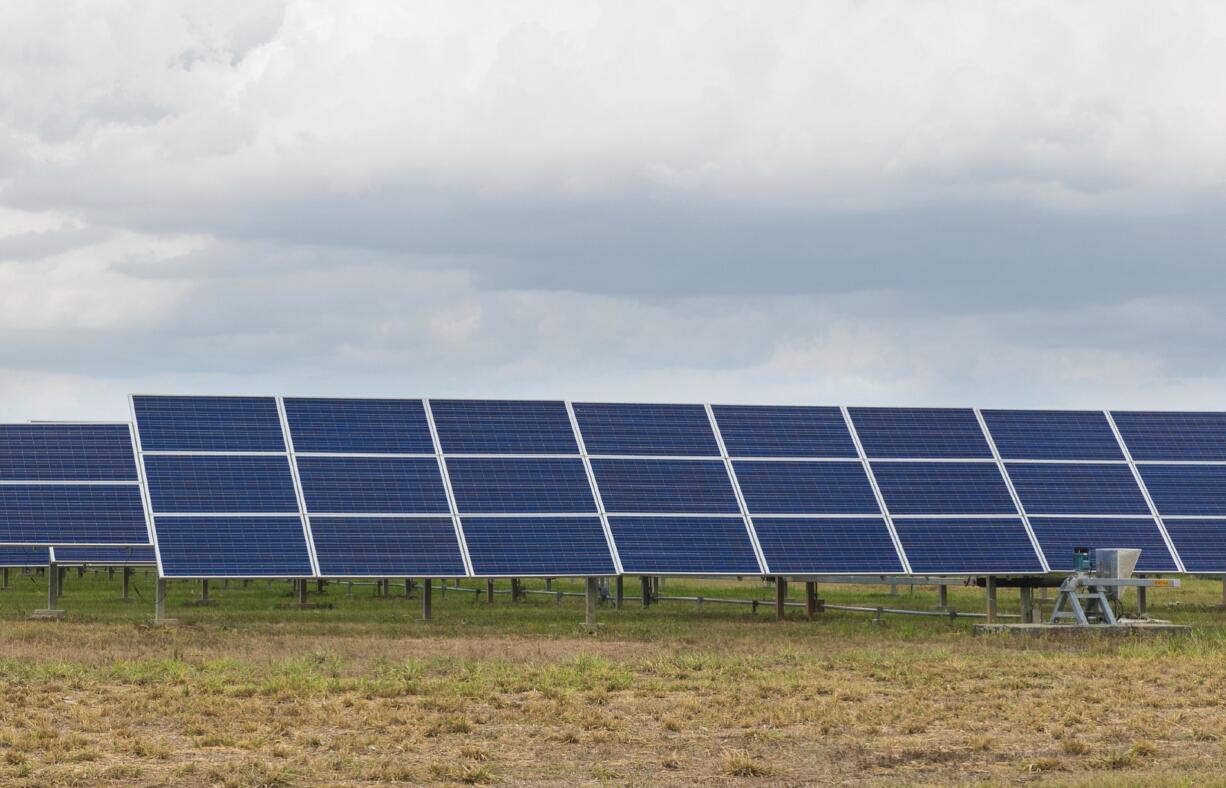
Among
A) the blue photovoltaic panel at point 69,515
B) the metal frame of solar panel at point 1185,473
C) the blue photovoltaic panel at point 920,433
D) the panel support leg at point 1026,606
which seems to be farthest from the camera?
the blue photovoltaic panel at point 69,515

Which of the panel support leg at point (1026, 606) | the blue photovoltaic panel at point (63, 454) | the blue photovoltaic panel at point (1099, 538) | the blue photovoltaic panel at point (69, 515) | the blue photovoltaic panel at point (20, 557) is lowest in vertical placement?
the panel support leg at point (1026, 606)

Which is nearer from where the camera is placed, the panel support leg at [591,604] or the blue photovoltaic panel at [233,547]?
the blue photovoltaic panel at [233,547]

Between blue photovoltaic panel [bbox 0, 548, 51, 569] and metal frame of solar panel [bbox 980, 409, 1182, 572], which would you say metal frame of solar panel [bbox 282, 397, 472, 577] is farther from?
blue photovoltaic panel [bbox 0, 548, 51, 569]

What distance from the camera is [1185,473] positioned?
138 feet

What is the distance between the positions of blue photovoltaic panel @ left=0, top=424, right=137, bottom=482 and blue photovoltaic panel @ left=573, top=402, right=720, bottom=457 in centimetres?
1427

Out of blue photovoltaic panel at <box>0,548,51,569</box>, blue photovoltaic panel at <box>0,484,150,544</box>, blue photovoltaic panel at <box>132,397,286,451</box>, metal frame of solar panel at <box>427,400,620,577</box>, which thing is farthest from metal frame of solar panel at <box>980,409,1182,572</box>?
blue photovoltaic panel at <box>0,548,51,569</box>

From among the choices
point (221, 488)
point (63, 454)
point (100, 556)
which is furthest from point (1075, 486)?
point (100, 556)

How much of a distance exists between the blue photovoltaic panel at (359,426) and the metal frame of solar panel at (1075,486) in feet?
47.8

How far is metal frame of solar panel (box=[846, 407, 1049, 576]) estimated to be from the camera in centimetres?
3703

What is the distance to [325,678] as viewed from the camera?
80.0 ft

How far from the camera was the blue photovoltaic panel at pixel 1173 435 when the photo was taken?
139 ft

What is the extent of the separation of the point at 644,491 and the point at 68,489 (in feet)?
54.2

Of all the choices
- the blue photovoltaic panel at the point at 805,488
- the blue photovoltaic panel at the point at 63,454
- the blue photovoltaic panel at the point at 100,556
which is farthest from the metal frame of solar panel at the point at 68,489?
the blue photovoltaic panel at the point at 805,488

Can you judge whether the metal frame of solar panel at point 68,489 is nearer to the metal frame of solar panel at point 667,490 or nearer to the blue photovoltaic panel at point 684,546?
the metal frame of solar panel at point 667,490
